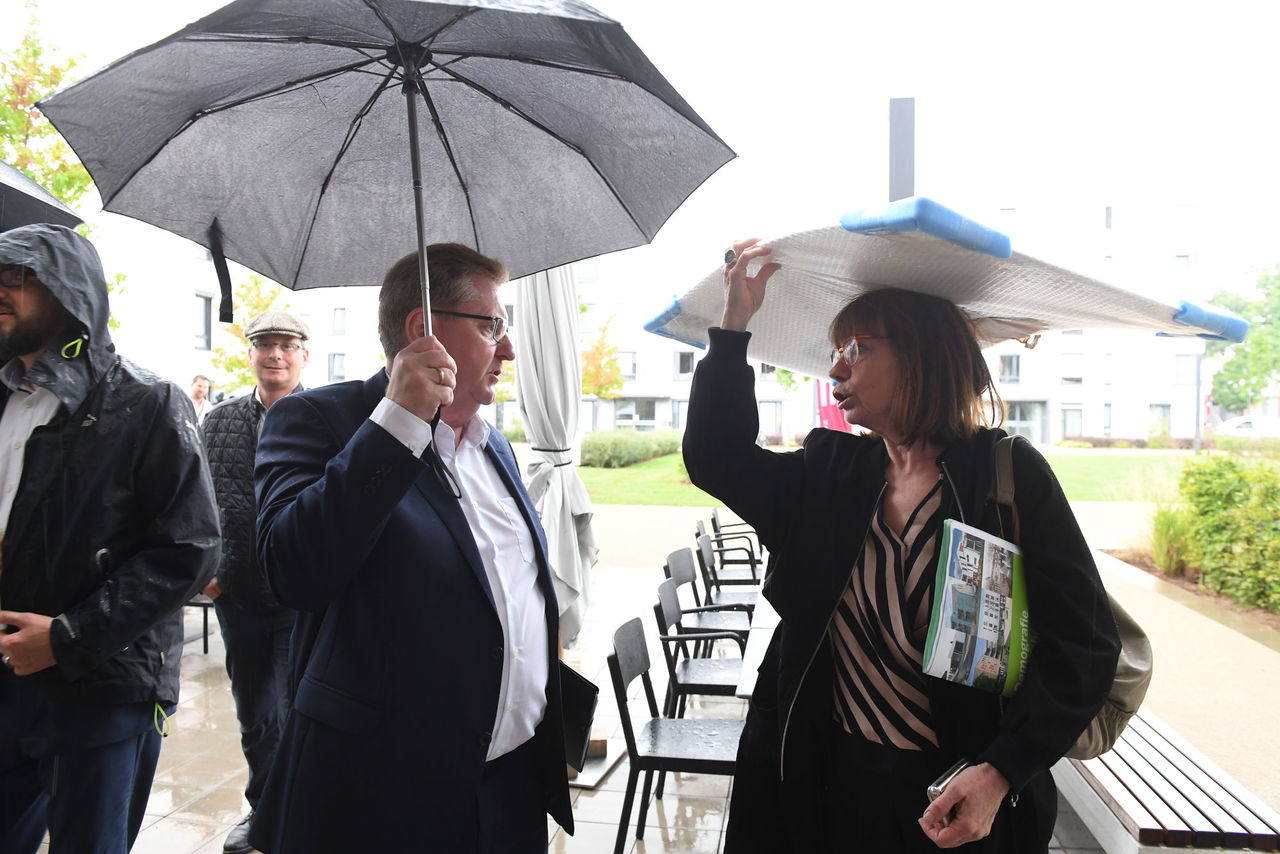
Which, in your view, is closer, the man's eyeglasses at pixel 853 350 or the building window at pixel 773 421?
the man's eyeglasses at pixel 853 350

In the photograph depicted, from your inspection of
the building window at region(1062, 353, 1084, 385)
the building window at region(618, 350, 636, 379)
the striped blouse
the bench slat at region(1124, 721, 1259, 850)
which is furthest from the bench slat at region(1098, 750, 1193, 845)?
the building window at region(1062, 353, 1084, 385)

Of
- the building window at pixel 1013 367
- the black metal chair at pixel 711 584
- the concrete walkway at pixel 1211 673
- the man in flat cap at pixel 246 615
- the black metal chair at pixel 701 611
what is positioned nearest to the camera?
the man in flat cap at pixel 246 615

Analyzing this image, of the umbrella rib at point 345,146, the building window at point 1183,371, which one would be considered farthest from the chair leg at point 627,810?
the building window at point 1183,371

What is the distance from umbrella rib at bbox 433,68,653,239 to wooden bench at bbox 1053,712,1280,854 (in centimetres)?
241

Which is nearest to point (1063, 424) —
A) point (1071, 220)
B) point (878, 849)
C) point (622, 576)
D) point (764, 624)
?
point (1071, 220)

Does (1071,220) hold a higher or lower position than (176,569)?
higher

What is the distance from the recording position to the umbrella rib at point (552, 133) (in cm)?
175

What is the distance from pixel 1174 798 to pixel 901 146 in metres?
3.97

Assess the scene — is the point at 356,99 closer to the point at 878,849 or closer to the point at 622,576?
the point at 878,849

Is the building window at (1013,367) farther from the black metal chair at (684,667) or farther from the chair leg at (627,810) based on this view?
the chair leg at (627,810)

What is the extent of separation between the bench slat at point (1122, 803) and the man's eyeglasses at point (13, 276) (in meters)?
3.27

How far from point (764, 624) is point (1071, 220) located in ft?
79.1

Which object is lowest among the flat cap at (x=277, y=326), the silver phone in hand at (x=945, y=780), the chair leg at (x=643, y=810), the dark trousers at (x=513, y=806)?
the chair leg at (x=643, y=810)

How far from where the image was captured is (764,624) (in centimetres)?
397
